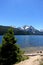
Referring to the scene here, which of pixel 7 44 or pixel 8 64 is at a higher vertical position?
pixel 7 44

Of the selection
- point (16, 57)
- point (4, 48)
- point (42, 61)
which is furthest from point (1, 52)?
point (42, 61)

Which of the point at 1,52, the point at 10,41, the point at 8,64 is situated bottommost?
the point at 8,64

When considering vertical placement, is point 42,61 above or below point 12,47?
below

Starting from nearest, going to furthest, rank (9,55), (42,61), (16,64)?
(42,61) → (16,64) → (9,55)

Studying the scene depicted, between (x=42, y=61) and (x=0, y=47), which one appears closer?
(x=42, y=61)

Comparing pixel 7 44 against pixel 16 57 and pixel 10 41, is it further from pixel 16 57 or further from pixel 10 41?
pixel 16 57

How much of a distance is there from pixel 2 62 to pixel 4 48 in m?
1.67

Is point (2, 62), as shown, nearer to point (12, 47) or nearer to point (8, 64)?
Answer: point (8, 64)

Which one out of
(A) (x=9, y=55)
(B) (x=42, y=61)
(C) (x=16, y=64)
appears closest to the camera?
(B) (x=42, y=61)

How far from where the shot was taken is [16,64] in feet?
58.6

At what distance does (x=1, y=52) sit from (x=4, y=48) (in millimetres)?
580

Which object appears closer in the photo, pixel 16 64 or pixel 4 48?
pixel 16 64

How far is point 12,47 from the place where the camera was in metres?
19.6

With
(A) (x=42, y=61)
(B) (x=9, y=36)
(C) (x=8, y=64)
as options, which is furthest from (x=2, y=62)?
(A) (x=42, y=61)
